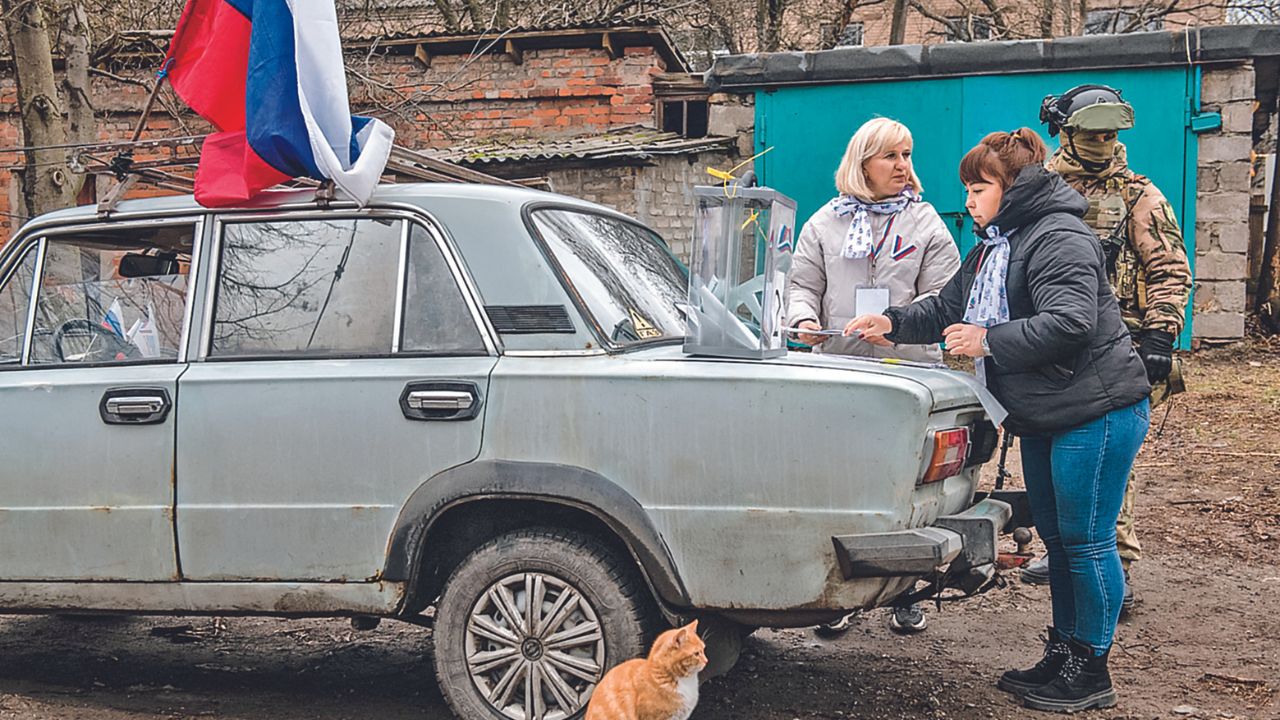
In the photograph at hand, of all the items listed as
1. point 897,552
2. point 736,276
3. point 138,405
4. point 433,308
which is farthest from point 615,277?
point 138,405

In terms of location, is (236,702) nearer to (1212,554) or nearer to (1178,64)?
(1212,554)

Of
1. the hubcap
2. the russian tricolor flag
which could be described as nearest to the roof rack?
the russian tricolor flag

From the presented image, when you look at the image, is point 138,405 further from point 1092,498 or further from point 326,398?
point 1092,498

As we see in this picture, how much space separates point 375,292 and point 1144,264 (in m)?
3.10

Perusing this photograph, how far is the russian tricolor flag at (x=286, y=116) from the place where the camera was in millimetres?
4102

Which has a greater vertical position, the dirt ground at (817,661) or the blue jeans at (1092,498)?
the blue jeans at (1092,498)

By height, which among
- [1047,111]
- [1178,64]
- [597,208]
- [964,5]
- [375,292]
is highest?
[964,5]

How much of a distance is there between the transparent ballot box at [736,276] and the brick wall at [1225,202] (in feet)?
32.3

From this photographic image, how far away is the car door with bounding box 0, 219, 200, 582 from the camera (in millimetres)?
4066

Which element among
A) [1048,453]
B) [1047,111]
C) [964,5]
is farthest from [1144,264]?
[964,5]

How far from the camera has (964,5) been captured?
24.8 meters

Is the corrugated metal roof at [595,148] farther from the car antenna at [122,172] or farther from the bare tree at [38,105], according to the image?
the car antenna at [122,172]

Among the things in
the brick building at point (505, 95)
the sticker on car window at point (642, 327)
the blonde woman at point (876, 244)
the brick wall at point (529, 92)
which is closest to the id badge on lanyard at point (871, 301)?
the blonde woman at point (876, 244)

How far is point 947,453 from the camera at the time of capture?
3.69 meters
